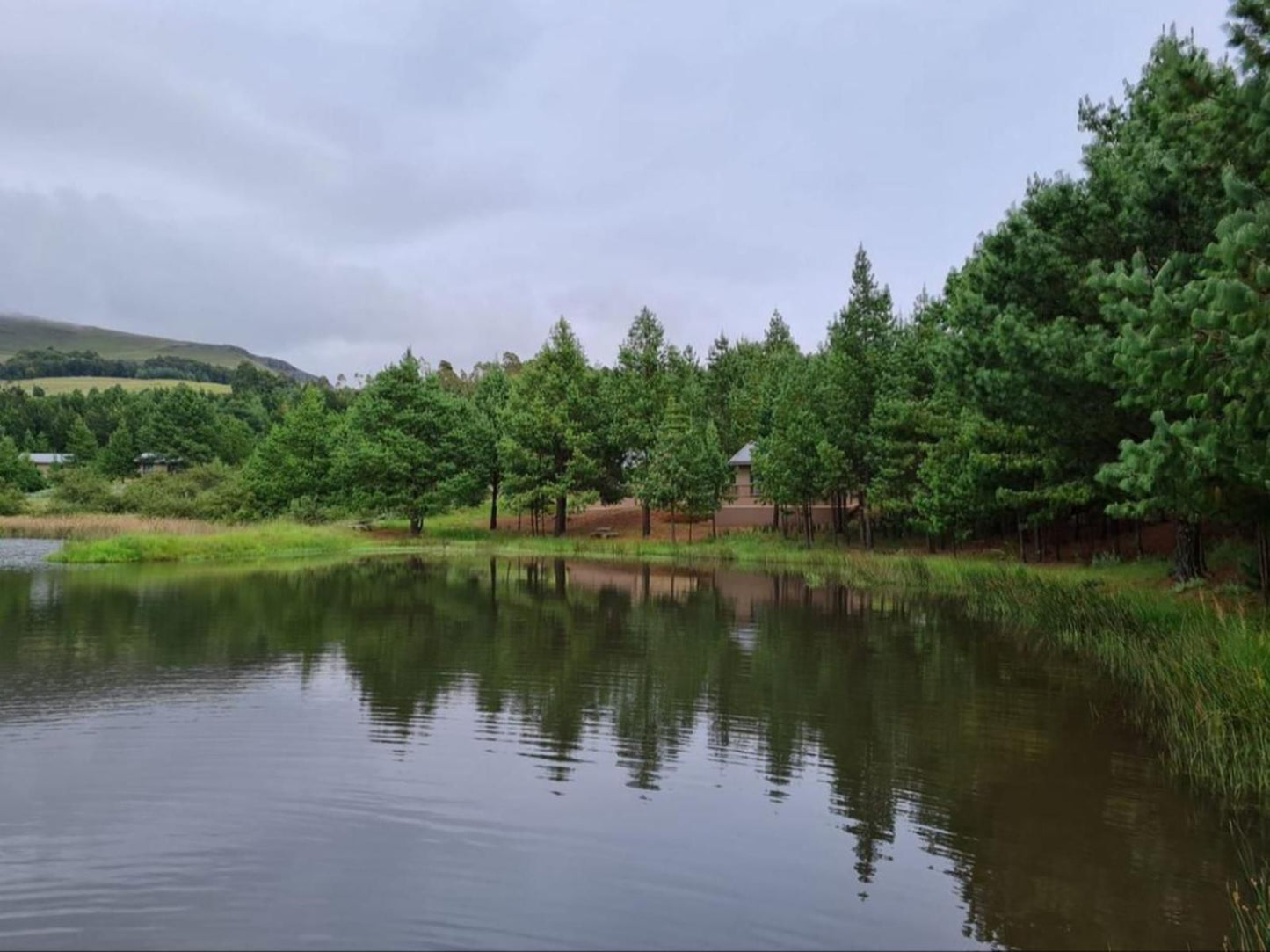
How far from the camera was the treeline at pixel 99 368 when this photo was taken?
543 ft

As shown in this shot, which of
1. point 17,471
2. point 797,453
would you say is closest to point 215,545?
point 797,453

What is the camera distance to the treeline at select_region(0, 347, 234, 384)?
166 meters

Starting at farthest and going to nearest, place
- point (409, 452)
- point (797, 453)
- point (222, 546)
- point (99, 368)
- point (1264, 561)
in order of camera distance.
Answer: point (99, 368)
point (409, 452)
point (797, 453)
point (222, 546)
point (1264, 561)

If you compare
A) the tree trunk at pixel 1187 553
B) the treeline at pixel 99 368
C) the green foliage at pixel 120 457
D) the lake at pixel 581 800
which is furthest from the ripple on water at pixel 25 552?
the treeline at pixel 99 368

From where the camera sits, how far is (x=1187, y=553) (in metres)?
19.5

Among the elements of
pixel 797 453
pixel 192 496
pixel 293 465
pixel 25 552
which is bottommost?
pixel 25 552

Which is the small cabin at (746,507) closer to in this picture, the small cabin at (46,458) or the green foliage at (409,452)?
the green foliage at (409,452)

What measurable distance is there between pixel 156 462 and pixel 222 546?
54415 millimetres

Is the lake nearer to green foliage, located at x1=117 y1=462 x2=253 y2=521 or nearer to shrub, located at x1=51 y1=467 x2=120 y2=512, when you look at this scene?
green foliage, located at x1=117 y1=462 x2=253 y2=521

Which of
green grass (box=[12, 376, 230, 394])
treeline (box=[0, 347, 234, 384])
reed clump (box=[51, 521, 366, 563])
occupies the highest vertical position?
treeline (box=[0, 347, 234, 384])

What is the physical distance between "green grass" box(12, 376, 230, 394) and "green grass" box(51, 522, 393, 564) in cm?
10666

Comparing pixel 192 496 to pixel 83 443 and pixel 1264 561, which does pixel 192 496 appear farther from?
pixel 1264 561

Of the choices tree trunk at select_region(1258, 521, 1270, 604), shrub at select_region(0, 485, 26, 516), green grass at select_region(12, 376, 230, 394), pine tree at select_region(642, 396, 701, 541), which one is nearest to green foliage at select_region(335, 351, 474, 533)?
pine tree at select_region(642, 396, 701, 541)

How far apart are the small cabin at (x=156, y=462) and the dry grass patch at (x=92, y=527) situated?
1119 inches
